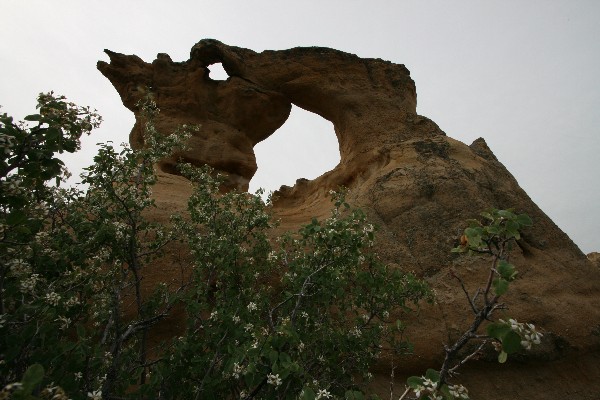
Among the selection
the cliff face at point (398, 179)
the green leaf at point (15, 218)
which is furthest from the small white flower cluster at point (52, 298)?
the cliff face at point (398, 179)

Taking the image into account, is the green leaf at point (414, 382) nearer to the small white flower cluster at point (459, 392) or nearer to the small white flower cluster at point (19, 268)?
the small white flower cluster at point (459, 392)

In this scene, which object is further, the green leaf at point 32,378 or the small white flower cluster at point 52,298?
the small white flower cluster at point 52,298

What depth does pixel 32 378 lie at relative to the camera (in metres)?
1.69

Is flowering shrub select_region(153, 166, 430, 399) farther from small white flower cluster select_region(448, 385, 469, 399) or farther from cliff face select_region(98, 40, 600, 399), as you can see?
cliff face select_region(98, 40, 600, 399)

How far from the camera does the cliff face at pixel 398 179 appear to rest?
6914mm

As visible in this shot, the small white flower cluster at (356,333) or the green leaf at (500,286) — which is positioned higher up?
the green leaf at (500,286)

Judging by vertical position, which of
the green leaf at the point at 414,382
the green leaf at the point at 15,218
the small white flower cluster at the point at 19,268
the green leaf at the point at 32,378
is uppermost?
the green leaf at the point at 15,218

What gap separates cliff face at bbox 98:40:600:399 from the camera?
6914 mm

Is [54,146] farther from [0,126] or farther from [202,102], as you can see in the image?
[202,102]

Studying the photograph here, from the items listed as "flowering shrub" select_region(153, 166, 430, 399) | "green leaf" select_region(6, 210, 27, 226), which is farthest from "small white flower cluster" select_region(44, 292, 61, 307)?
"flowering shrub" select_region(153, 166, 430, 399)

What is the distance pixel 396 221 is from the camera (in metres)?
8.70

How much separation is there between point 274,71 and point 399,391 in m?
9.91

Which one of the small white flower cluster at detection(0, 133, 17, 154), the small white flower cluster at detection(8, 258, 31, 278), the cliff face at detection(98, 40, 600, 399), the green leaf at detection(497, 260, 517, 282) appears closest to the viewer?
the green leaf at detection(497, 260, 517, 282)

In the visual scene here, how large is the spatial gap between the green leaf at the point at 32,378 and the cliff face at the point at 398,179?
5842mm
